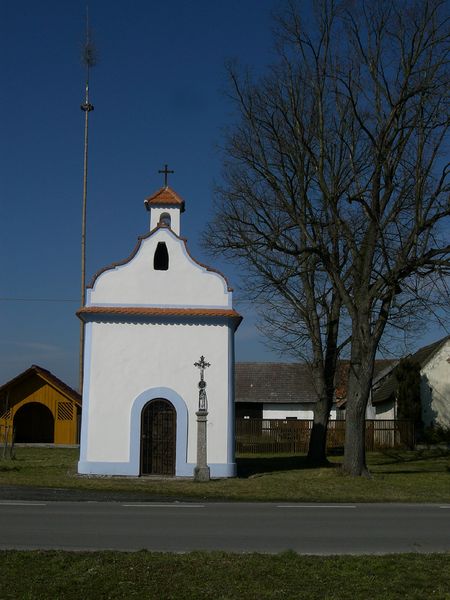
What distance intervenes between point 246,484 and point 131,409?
4178mm

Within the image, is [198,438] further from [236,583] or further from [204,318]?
[236,583]

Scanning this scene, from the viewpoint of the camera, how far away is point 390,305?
2159 centimetres

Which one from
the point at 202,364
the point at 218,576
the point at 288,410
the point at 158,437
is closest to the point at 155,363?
the point at 202,364

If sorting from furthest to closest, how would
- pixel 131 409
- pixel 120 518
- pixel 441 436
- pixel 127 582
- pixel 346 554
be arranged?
1. pixel 441 436
2. pixel 131 409
3. pixel 120 518
4. pixel 346 554
5. pixel 127 582

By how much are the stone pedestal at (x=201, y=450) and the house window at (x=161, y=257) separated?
190 inches

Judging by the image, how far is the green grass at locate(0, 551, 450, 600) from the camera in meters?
6.78

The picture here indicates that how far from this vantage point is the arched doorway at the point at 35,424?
40.6 metres

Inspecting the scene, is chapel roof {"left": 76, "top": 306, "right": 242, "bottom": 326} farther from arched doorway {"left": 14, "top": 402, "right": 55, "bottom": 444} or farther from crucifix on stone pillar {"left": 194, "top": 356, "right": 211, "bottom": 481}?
arched doorway {"left": 14, "top": 402, "right": 55, "bottom": 444}

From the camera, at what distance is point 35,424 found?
41.1 metres

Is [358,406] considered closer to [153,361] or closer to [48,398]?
[153,361]

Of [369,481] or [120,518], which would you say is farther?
[369,481]

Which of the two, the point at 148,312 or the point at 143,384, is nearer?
the point at 143,384

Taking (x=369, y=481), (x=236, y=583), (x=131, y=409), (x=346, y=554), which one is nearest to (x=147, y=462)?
(x=131, y=409)

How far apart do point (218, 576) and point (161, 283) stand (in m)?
14.7
